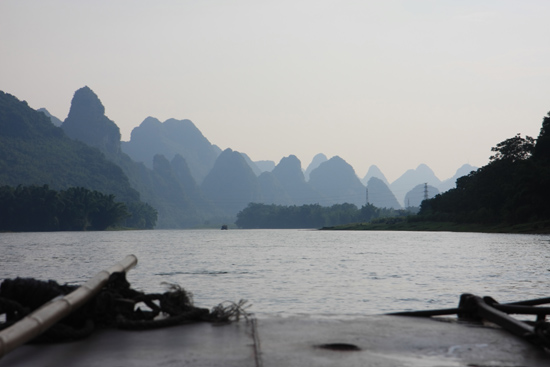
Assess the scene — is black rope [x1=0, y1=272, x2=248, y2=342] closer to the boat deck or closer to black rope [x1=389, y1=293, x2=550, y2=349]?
the boat deck

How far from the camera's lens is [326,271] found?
21.4 metres

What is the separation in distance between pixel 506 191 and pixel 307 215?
10675 centimetres

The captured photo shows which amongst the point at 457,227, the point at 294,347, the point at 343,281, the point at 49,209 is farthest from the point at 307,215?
the point at 294,347

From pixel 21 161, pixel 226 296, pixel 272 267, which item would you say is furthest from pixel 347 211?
pixel 226 296

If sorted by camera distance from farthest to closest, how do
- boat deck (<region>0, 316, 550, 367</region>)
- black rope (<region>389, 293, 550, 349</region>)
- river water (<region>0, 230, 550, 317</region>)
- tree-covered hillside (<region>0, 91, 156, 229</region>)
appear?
tree-covered hillside (<region>0, 91, 156, 229</region>)
river water (<region>0, 230, 550, 317</region>)
black rope (<region>389, 293, 550, 349</region>)
boat deck (<region>0, 316, 550, 367</region>)

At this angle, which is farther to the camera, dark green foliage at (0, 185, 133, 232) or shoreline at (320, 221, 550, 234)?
dark green foliage at (0, 185, 133, 232)

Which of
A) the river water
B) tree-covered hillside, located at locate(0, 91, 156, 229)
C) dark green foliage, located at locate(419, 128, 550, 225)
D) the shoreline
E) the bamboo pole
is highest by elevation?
Result: tree-covered hillside, located at locate(0, 91, 156, 229)

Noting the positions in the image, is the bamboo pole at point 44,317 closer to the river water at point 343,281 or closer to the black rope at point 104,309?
the black rope at point 104,309

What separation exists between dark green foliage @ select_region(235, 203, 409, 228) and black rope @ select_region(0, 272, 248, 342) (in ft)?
439

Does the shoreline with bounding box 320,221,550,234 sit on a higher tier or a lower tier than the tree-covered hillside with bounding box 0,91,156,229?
lower

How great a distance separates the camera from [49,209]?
99938mm

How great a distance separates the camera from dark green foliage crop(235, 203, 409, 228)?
14962 centimetres

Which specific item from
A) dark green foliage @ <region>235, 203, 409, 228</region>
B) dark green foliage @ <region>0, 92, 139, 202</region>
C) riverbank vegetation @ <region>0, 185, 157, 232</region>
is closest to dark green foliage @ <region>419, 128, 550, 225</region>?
riverbank vegetation @ <region>0, 185, 157, 232</region>

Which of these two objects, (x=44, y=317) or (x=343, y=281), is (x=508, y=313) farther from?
(x=343, y=281)
